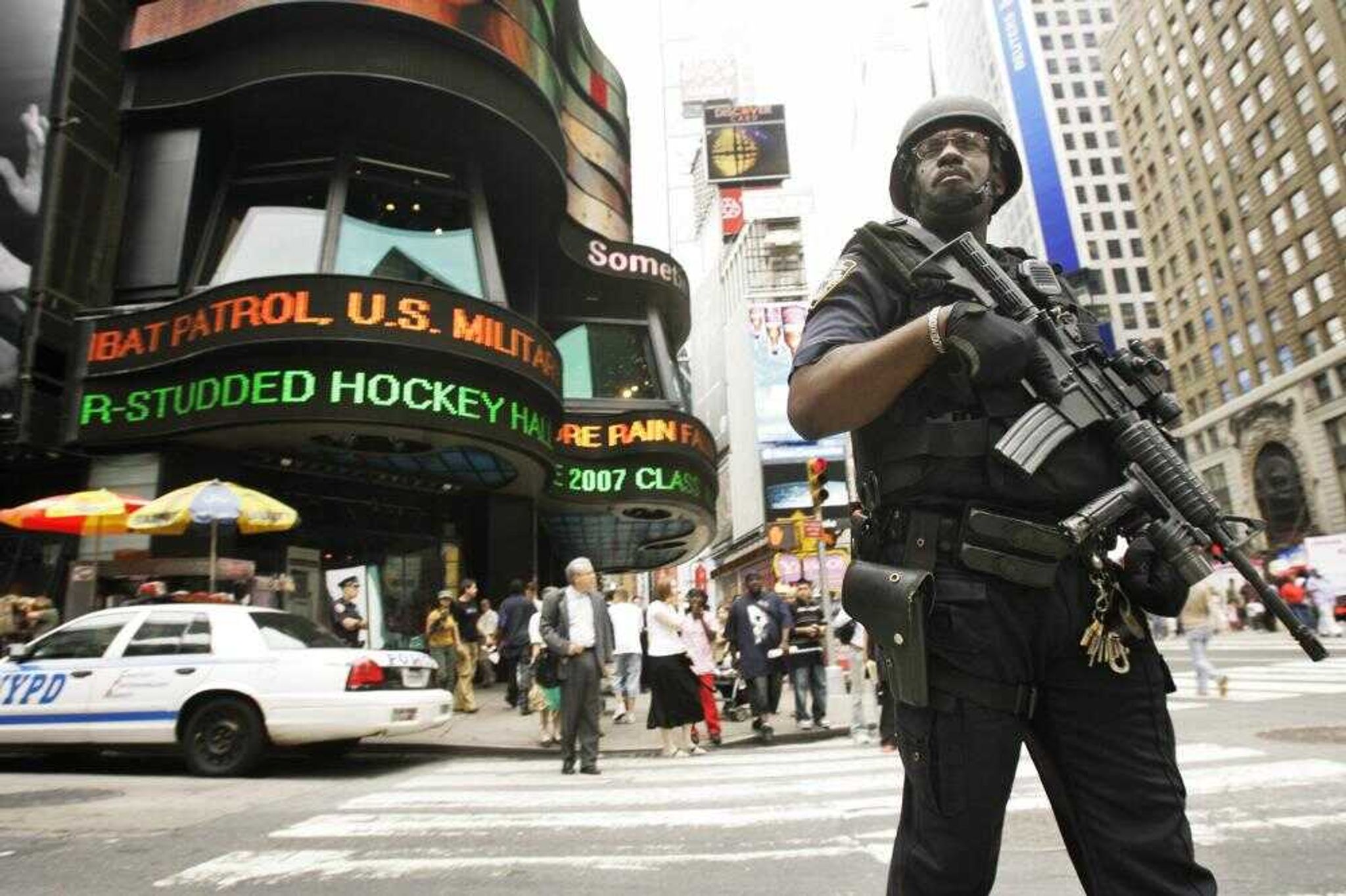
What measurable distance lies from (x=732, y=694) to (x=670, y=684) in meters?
4.48

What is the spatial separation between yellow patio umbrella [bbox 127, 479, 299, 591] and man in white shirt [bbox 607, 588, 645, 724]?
4586mm

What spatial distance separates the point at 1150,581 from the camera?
1848mm

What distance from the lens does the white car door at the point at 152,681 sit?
26.3ft

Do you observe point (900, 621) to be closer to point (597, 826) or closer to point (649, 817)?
point (597, 826)

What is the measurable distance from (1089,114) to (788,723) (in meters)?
98.7

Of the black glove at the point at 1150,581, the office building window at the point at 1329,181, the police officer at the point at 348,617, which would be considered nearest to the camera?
the black glove at the point at 1150,581

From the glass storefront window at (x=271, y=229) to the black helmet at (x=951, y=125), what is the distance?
15017 mm

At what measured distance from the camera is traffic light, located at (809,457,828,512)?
11.4 m

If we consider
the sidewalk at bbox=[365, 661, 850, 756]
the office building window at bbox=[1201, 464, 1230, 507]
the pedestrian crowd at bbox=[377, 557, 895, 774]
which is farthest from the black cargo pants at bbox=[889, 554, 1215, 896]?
the office building window at bbox=[1201, 464, 1230, 507]

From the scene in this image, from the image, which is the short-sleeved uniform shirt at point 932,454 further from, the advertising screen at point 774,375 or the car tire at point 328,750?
the advertising screen at point 774,375

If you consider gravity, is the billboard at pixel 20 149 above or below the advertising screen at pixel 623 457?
above

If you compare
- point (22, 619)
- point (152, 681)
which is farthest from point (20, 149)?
point (152, 681)

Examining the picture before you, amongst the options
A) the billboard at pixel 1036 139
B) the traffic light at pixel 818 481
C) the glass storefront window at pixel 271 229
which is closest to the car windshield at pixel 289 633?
the traffic light at pixel 818 481

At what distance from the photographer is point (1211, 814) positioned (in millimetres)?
4551
